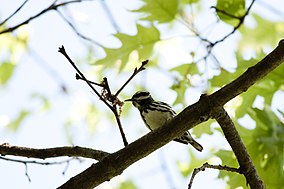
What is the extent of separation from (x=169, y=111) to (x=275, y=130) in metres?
0.53

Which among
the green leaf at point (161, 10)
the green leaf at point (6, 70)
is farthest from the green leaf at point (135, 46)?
the green leaf at point (6, 70)

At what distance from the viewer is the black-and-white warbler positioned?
185 centimetres

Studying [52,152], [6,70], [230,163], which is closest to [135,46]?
[230,163]

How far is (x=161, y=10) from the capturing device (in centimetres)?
173

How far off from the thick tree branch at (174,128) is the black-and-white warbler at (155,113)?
2.09 feet

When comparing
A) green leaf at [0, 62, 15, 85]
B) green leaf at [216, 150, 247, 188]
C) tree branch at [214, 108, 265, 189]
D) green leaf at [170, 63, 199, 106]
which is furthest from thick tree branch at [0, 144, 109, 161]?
green leaf at [0, 62, 15, 85]

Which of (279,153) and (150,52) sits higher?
(150,52)

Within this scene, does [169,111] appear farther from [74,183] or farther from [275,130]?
[74,183]

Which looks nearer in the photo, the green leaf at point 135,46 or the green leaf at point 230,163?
the green leaf at point 230,163

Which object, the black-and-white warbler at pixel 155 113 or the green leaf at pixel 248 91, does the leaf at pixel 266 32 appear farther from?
the green leaf at pixel 248 91

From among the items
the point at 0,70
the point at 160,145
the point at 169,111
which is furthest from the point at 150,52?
the point at 0,70

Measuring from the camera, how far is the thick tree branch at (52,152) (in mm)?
1248

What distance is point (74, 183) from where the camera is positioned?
117cm

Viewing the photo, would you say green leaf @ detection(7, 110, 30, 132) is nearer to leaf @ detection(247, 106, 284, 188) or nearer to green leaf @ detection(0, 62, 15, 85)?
green leaf @ detection(0, 62, 15, 85)
